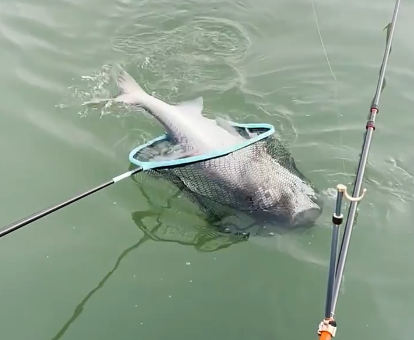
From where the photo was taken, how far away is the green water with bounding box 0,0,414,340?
381 centimetres

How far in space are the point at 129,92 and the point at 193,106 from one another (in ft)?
1.88

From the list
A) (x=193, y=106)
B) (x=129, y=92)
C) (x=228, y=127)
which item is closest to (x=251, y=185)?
(x=228, y=127)

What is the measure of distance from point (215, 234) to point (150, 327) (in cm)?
89

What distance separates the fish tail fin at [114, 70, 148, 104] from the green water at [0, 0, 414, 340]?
246 mm

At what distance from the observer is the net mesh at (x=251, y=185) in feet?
13.0

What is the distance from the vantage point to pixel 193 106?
191 inches

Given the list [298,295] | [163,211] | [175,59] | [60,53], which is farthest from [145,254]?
[60,53]

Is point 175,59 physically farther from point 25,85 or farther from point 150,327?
point 150,327

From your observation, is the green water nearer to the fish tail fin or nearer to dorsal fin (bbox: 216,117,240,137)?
the fish tail fin

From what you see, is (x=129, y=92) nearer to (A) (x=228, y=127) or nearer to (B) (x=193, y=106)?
(B) (x=193, y=106)

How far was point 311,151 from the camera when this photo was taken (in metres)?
4.90

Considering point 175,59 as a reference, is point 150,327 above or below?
below

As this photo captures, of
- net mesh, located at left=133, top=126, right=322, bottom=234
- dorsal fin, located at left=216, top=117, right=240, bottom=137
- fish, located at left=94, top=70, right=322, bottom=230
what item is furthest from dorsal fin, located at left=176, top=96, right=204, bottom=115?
net mesh, located at left=133, top=126, right=322, bottom=234

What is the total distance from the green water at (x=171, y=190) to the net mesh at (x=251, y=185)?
0.74 feet
